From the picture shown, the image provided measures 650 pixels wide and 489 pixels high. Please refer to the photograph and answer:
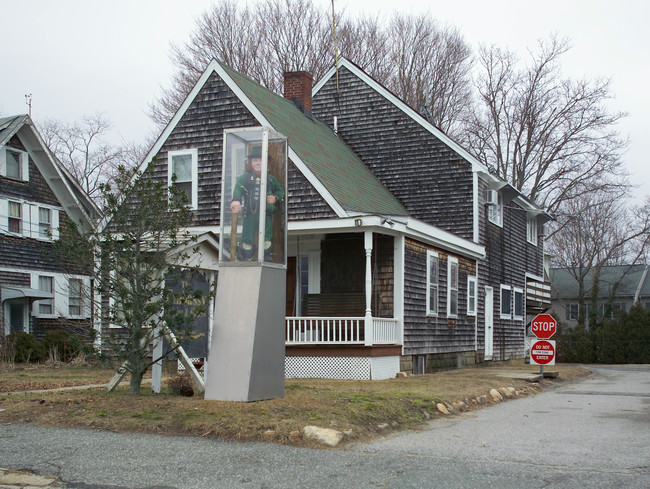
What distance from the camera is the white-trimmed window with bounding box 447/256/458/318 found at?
22422 mm

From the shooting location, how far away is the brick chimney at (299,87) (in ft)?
83.4

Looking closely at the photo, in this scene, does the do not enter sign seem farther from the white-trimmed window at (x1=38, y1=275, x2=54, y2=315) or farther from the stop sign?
the white-trimmed window at (x1=38, y1=275, x2=54, y2=315)

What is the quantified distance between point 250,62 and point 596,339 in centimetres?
2181

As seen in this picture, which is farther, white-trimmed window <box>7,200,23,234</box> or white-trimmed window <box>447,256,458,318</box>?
white-trimmed window <box>7,200,23,234</box>

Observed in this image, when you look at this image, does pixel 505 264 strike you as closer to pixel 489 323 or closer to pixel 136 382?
pixel 489 323

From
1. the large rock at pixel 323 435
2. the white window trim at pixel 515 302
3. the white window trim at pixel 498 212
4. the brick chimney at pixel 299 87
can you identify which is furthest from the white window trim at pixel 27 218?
the large rock at pixel 323 435

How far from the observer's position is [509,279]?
29250mm

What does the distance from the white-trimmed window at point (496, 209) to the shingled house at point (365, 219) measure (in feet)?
0.24

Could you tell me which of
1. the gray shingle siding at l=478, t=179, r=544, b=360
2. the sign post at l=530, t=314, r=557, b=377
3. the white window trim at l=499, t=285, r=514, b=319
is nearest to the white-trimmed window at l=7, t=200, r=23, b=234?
the gray shingle siding at l=478, t=179, r=544, b=360

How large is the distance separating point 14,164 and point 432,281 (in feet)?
51.1

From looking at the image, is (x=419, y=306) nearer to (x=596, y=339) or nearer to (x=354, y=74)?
(x=354, y=74)

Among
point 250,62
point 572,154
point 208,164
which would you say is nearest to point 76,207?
point 208,164

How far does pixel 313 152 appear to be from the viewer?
2080 centimetres

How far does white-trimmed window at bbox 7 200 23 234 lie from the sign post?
17620 millimetres
